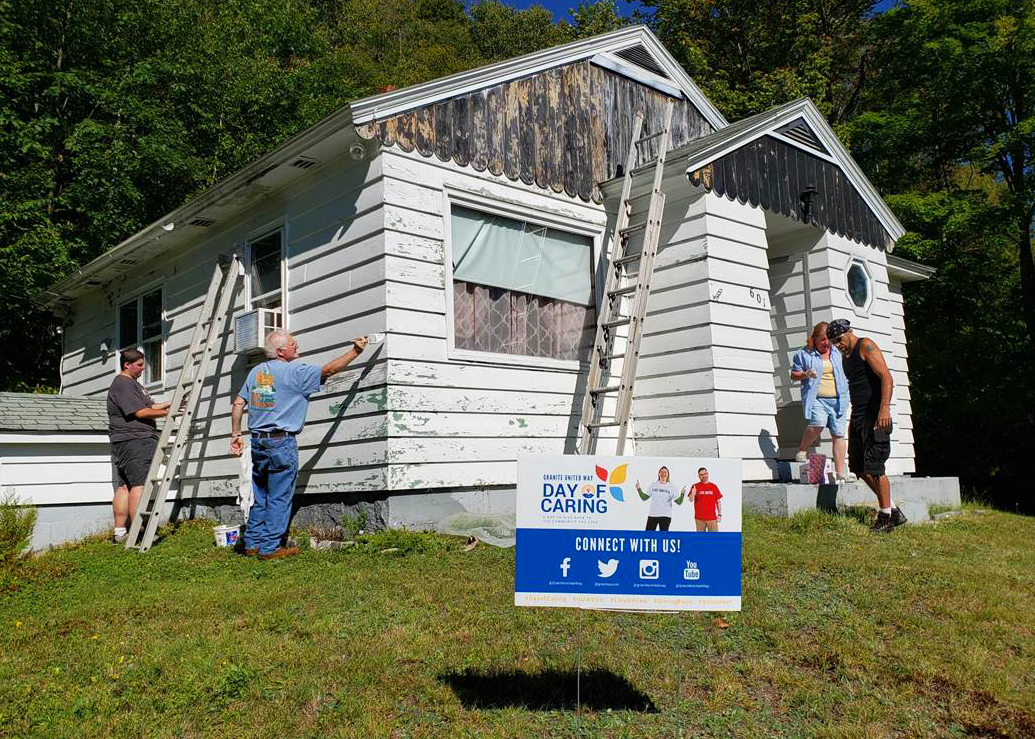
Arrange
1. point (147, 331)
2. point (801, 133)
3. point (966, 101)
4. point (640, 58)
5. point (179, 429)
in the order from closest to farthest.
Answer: point (179, 429) → point (801, 133) → point (640, 58) → point (147, 331) → point (966, 101)

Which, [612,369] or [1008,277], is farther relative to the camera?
[1008,277]

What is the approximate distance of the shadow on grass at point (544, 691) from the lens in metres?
3.86

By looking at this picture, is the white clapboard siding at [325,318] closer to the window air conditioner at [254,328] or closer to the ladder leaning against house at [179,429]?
the window air conditioner at [254,328]

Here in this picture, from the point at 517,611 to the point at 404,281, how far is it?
3.95 meters

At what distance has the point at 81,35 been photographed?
1898 centimetres

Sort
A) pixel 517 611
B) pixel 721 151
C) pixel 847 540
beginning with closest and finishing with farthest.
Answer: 1. pixel 517 611
2. pixel 847 540
3. pixel 721 151

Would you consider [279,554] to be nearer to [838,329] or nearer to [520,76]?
[838,329]

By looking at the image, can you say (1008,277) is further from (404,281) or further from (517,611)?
(517,611)

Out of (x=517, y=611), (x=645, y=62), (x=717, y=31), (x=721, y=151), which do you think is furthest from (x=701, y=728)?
(x=717, y=31)

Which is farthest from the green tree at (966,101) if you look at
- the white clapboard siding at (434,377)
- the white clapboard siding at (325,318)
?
the white clapboard siding at (325,318)

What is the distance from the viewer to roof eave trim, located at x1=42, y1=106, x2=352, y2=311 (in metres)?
8.12

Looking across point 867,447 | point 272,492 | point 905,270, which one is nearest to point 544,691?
point 272,492

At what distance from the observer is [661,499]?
3.65 meters

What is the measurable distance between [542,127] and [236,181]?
3563mm
